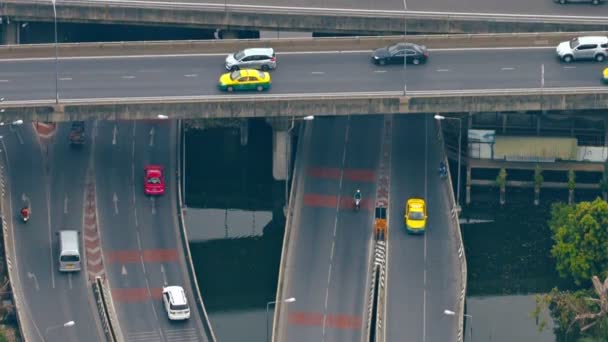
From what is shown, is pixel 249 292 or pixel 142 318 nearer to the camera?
pixel 142 318

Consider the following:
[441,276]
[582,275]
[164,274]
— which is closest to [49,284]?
Answer: [164,274]

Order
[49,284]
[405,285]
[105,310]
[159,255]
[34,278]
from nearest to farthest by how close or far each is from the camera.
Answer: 1. [105,310]
2. [405,285]
3. [49,284]
4. [34,278]
5. [159,255]

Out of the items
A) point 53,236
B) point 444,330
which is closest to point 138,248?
point 53,236

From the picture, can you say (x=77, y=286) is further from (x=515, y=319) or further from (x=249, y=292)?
(x=515, y=319)

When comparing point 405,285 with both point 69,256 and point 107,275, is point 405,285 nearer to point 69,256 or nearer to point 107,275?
point 107,275

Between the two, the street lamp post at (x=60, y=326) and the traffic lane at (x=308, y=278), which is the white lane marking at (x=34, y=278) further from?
the traffic lane at (x=308, y=278)

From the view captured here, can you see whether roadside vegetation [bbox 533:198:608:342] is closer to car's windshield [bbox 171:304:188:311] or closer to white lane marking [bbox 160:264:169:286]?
car's windshield [bbox 171:304:188:311]

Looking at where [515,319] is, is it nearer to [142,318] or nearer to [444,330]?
[444,330]
